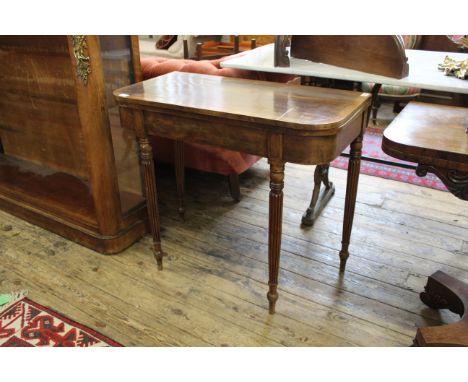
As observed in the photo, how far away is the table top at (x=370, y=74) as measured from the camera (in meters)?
1.69

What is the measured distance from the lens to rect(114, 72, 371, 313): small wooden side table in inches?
48.9

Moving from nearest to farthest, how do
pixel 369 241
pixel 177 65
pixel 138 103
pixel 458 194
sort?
pixel 458 194, pixel 138 103, pixel 369 241, pixel 177 65

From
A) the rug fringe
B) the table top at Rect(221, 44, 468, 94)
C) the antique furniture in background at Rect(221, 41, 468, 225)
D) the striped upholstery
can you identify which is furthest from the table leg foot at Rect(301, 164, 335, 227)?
the striped upholstery

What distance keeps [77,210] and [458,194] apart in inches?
66.0

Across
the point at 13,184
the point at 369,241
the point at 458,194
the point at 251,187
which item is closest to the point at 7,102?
the point at 13,184

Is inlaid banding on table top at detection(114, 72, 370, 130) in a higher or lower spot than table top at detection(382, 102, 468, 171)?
higher

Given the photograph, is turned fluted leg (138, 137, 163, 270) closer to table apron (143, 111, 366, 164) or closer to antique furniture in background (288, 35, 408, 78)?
table apron (143, 111, 366, 164)

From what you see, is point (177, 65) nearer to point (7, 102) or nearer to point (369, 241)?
point (7, 102)

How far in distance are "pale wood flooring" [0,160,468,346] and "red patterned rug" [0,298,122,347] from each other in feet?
0.15

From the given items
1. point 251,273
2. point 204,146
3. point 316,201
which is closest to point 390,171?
point 316,201

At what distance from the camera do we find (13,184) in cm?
235

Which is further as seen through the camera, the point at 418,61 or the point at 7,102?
the point at 7,102

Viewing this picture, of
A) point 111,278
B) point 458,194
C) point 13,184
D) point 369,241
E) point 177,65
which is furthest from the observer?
point 13,184

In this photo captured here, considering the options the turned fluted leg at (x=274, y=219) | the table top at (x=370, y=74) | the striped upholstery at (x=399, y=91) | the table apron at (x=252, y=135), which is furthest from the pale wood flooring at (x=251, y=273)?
the striped upholstery at (x=399, y=91)
